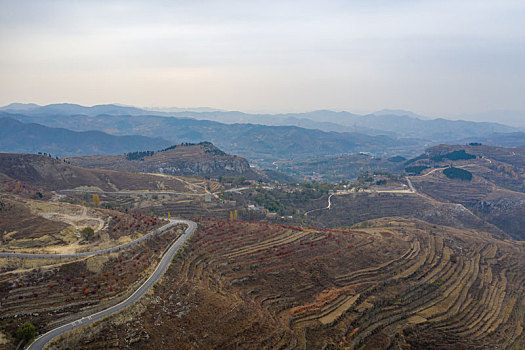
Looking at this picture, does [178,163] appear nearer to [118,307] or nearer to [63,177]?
[63,177]

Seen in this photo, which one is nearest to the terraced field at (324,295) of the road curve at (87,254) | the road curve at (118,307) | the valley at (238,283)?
the valley at (238,283)

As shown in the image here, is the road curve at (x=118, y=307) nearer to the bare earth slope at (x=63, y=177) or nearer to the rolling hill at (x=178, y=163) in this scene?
the bare earth slope at (x=63, y=177)

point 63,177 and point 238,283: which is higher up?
point 63,177

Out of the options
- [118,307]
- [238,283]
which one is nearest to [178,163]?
[238,283]

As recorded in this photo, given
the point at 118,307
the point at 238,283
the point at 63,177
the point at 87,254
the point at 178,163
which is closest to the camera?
the point at 118,307

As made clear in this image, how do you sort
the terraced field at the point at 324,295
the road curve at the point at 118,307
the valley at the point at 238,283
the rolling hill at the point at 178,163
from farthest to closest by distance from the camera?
the rolling hill at the point at 178,163 → the terraced field at the point at 324,295 → the valley at the point at 238,283 → the road curve at the point at 118,307

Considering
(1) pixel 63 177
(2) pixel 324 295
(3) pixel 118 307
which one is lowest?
(2) pixel 324 295

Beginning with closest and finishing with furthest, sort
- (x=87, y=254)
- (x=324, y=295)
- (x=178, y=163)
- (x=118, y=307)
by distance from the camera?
(x=118, y=307), (x=87, y=254), (x=324, y=295), (x=178, y=163)

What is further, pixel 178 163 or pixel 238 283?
pixel 178 163

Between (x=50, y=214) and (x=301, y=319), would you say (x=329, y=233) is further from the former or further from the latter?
(x=50, y=214)
